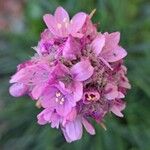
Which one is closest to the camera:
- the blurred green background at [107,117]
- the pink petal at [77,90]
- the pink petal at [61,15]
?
the pink petal at [77,90]

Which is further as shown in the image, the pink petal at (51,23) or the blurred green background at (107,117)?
the blurred green background at (107,117)

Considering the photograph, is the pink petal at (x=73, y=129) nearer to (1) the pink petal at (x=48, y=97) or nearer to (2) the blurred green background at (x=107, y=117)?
(1) the pink petal at (x=48, y=97)

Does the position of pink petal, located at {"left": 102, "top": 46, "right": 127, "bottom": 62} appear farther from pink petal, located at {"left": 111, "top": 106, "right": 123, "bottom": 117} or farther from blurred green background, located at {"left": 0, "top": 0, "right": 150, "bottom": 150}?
blurred green background, located at {"left": 0, "top": 0, "right": 150, "bottom": 150}

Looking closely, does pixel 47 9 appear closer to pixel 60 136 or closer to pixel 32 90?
pixel 60 136

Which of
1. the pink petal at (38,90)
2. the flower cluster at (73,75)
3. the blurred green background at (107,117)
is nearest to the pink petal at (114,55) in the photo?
the flower cluster at (73,75)

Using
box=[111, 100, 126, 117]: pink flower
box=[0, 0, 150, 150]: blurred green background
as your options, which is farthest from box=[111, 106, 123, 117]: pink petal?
box=[0, 0, 150, 150]: blurred green background

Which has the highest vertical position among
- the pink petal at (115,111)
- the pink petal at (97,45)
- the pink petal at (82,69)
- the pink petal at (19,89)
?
the pink petal at (97,45)

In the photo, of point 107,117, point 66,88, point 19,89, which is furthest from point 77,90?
point 107,117
